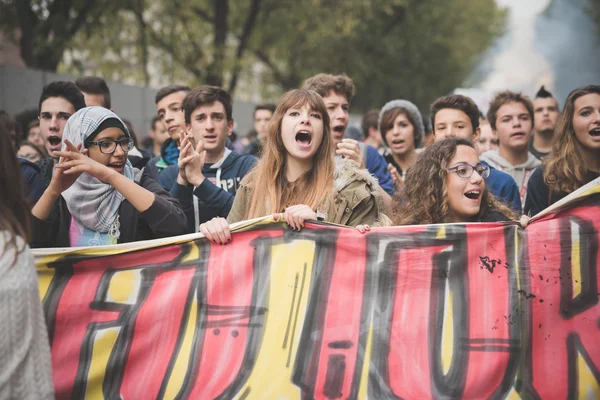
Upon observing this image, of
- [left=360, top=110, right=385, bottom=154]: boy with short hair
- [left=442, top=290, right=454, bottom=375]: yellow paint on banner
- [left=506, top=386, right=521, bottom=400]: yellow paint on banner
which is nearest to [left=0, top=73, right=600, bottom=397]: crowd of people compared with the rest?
[left=442, top=290, right=454, bottom=375]: yellow paint on banner

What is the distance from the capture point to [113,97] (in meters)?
12.2

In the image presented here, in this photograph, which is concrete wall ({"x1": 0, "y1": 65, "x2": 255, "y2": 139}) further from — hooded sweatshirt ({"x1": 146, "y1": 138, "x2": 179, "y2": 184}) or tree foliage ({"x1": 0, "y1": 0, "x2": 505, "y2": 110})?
hooded sweatshirt ({"x1": 146, "y1": 138, "x2": 179, "y2": 184})

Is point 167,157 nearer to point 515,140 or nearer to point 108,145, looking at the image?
point 108,145

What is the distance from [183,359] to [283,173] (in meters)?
1.22

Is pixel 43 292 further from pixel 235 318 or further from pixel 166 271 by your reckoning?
pixel 235 318

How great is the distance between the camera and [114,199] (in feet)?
13.3

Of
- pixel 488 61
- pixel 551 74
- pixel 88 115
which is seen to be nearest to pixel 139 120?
pixel 88 115

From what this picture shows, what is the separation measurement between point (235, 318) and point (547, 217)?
4.99 ft

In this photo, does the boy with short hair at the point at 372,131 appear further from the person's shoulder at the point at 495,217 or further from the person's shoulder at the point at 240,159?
the person's shoulder at the point at 495,217

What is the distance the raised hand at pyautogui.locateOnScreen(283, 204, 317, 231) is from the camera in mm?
3742

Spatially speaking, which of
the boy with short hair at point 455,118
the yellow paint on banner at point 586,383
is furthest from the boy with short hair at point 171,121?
the yellow paint on banner at point 586,383

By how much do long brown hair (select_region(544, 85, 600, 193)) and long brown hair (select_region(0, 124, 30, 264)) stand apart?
3.18 m

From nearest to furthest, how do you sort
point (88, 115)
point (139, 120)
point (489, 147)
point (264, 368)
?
point (264, 368)
point (88, 115)
point (489, 147)
point (139, 120)

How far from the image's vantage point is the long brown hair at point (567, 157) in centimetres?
471
